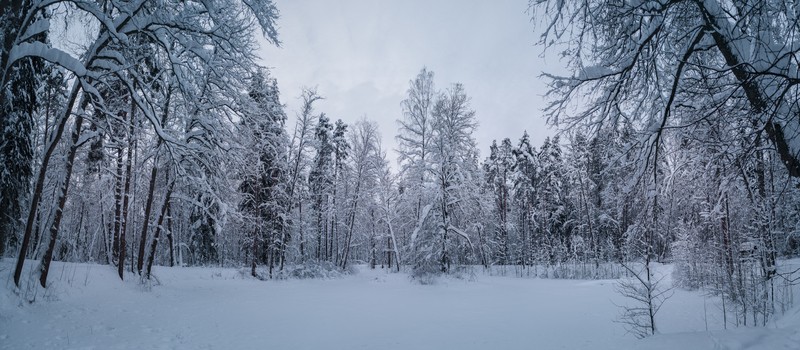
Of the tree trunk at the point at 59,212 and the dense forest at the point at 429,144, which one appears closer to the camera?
the dense forest at the point at 429,144

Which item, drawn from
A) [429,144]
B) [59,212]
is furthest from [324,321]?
[429,144]

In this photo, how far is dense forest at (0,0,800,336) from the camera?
14.2 ft

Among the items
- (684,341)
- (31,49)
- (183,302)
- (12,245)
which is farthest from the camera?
(12,245)

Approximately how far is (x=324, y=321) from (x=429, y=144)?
13.3 meters

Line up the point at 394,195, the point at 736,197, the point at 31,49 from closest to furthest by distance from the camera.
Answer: the point at 31,49 < the point at 736,197 < the point at 394,195

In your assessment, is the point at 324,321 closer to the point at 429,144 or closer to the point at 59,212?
the point at 59,212

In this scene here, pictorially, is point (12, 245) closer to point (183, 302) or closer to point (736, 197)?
point (183, 302)

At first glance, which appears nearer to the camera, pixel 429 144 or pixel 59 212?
pixel 59 212

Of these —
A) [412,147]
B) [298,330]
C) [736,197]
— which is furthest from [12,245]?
[736,197]

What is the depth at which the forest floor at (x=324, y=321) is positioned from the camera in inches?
216

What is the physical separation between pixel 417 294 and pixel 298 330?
7.41 metres

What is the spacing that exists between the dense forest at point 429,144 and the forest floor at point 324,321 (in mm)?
Result: 947

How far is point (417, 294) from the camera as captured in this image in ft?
46.5

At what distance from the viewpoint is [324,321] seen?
27.6 feet
